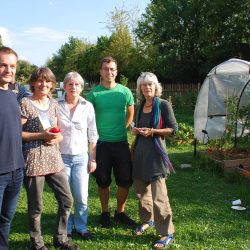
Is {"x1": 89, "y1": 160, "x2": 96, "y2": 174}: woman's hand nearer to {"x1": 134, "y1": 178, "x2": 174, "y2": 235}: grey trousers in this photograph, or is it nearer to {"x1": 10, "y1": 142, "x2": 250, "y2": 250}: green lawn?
{"x1": 134, "y1": 178, "x2": 174, "y2": 235}: grey trousers

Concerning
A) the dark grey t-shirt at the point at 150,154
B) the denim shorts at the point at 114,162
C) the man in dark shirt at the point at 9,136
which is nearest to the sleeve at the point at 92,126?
the denim shorts at the point at 114,162

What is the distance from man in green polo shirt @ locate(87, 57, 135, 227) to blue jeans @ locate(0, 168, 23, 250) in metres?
1.26

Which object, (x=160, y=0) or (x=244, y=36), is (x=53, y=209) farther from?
(x=160, y=0)

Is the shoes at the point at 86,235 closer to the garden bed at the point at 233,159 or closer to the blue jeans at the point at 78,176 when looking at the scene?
the blue jeans at the point at 78,176

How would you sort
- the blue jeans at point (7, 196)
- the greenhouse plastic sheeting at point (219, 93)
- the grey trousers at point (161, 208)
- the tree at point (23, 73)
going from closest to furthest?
1. the blue jeans at point (7, 196)
2. the grey trousers at point (161, 208)
3. the tree at point (23, 73)
4. the greenhouse plastic sheeting at point (219, 93)

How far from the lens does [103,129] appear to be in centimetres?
429

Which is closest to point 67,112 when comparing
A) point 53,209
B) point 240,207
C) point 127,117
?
point 127,117

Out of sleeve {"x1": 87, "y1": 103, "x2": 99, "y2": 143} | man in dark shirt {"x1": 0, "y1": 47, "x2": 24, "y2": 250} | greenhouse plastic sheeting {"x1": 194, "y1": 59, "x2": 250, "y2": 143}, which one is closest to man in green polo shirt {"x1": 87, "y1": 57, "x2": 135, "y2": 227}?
sleeve {"x1": 87, "y1": 103, "x2": 99, "y2": 143}

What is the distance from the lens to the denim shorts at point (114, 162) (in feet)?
14.1

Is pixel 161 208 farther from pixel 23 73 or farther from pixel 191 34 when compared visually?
pixel 23 73

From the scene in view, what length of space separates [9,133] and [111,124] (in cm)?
147

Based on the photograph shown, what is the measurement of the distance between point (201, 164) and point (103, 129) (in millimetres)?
4016

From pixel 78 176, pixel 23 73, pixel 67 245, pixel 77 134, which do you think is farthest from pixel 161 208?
pixel 23 73

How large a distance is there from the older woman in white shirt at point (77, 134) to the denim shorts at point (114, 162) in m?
0.30
